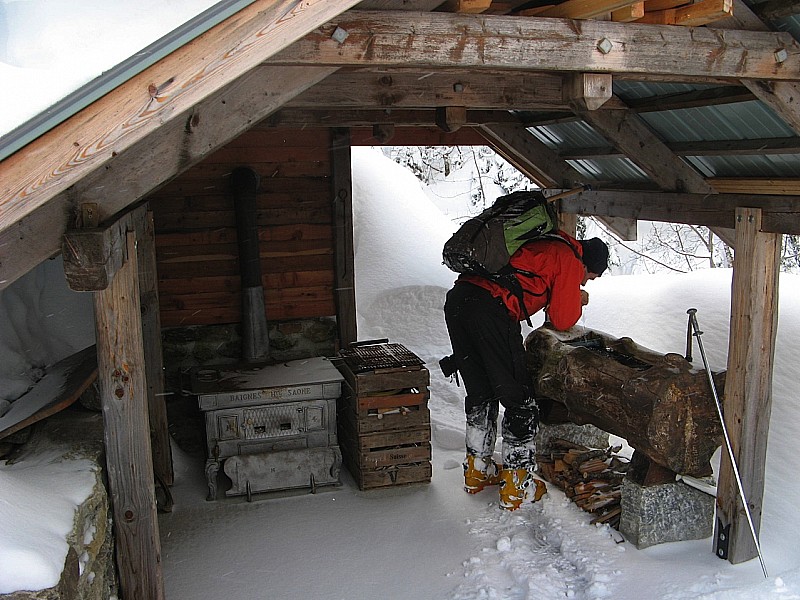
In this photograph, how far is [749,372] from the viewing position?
16.7 feet

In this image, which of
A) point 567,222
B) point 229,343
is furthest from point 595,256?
point 229,343

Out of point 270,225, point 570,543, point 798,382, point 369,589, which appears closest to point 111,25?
point 369,589

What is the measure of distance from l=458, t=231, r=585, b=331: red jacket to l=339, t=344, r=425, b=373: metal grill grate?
3.71ft

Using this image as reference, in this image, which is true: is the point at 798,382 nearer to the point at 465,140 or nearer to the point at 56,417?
the point at 465,140

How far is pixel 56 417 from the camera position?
15.9ft

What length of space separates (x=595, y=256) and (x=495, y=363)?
1218 mm

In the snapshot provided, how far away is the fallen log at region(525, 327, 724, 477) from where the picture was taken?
5.30m

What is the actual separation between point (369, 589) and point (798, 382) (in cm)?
431

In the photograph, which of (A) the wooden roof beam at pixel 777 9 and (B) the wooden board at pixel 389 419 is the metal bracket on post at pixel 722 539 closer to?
(B) the wooden board at pixel 389 419

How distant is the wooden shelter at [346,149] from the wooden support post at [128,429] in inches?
0.4

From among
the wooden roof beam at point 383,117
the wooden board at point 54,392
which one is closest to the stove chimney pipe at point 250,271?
the wooden roof beam at point 383,117

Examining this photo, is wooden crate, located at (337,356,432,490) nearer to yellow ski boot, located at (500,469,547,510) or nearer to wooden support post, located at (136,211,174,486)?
yellow ski boot, located at (500,469,547,510)

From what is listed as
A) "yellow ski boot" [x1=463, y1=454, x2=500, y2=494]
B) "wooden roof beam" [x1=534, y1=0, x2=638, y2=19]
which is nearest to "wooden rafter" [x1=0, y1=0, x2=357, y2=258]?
"wooden roof beam" [x1=534, y1=0, x2=638, y2=19]

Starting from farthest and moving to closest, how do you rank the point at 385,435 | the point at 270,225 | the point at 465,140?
the point at 465,140 < the point at 270,225 < the point at 385,435
